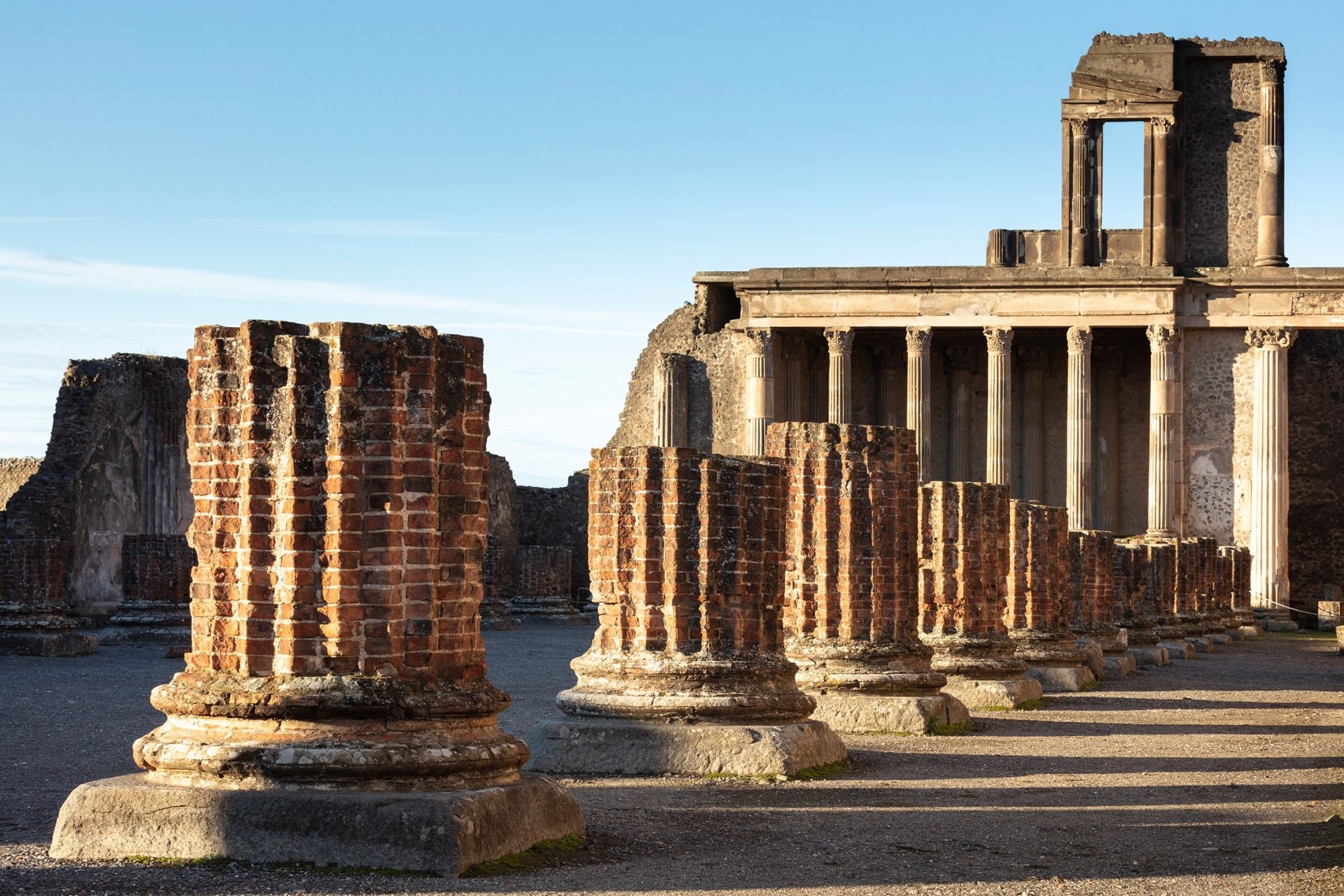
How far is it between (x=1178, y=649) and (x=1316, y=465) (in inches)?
760

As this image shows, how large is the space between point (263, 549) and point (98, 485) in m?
17.5

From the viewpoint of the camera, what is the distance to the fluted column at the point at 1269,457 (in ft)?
113

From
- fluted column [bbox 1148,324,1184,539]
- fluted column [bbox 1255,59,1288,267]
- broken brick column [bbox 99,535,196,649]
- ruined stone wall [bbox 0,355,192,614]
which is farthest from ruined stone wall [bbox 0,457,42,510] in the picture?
fluted column [bbox 1255,59,1288,267]

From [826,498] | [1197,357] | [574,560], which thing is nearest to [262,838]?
[826,498]

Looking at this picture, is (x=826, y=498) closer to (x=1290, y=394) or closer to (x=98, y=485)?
(x=98, y=485)

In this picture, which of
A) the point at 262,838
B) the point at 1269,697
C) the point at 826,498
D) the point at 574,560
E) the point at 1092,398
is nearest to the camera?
the point at 262,838

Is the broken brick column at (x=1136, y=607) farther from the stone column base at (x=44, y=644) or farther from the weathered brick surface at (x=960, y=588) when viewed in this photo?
the stone column base at (x=44, y=644)

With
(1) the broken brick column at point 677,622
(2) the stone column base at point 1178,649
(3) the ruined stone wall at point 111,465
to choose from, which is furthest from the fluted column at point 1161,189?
(1) the broken brick column at point 677,622

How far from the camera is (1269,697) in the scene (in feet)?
48.3

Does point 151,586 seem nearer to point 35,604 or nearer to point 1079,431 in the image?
point 35,604

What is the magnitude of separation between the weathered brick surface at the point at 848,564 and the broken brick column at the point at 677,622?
1499mm

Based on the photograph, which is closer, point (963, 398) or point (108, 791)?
point (108, 791)

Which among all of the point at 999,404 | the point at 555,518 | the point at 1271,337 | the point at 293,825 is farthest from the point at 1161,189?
the point at 293,825

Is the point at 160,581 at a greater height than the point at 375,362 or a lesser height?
lesser
